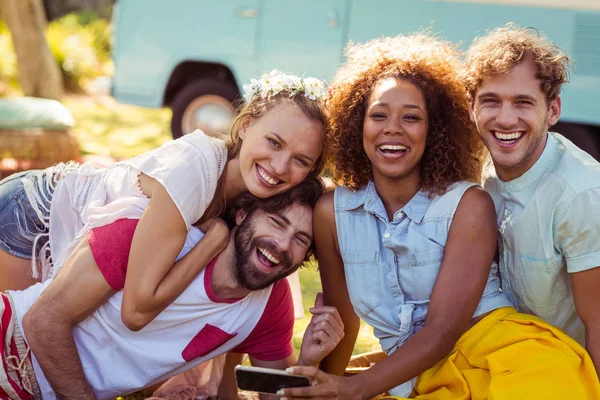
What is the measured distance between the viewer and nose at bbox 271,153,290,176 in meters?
3.00

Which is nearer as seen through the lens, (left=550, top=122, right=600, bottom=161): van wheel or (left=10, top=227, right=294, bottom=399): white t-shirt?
(left=10, top=227, right=294, bottom=399): white t-shirt

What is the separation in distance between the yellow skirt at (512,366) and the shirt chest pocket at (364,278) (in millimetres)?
343

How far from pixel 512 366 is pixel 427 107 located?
983 millimetres

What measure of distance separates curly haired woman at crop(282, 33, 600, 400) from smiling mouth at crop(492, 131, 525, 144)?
177mm

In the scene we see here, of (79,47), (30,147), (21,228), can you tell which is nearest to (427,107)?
(21,228)

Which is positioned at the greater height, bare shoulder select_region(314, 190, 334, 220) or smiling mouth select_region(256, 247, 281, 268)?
bare shoulder select_region(314, 190, 334, 220)

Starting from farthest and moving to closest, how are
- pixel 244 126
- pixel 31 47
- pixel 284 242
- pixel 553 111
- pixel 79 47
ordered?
pixel 79 47, pixel 31 47, pixel 244 126, pixel 284 242, pixel 553 111

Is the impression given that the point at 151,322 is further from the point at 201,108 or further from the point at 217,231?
the point at 201,108

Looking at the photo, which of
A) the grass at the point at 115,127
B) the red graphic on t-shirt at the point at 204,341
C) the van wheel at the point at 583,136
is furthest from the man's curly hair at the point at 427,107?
the grass at the point at 115,127

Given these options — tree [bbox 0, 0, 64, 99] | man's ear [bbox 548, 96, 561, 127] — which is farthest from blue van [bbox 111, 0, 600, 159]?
man's ear [bbox 548, 96, 561, 127]

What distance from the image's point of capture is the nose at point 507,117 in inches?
109

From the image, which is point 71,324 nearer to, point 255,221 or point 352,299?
point 255,221

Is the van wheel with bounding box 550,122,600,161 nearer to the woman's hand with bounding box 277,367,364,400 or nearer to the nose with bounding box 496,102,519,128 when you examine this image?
the nose with bounding box 496,102,519,128

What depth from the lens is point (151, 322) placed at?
3.02 m
